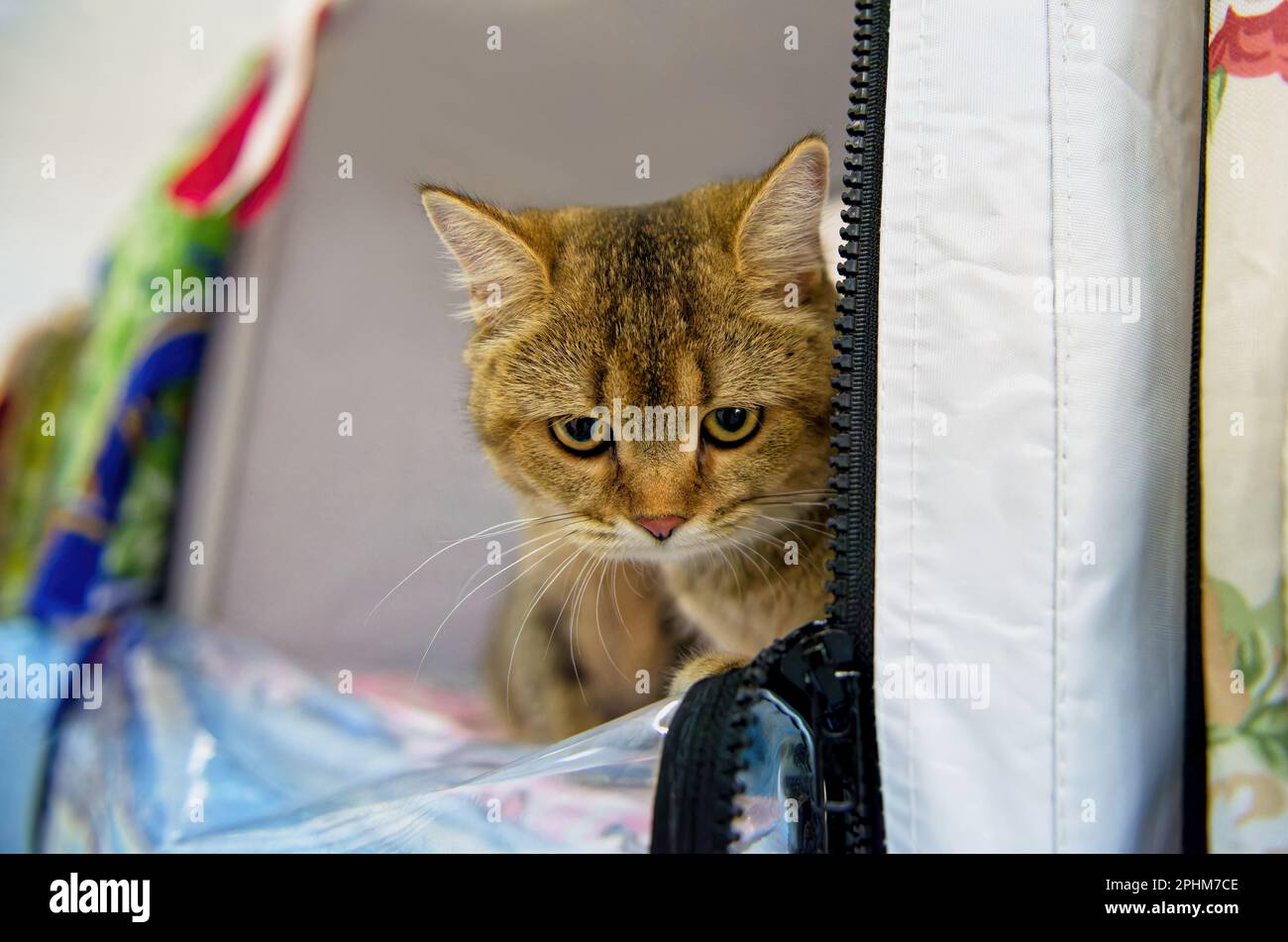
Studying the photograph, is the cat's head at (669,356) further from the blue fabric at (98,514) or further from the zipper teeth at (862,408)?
the blue fabric at (98,514)

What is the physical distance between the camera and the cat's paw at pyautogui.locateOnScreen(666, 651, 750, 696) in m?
0.81

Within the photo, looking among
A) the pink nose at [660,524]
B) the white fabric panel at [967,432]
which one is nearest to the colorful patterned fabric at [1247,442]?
the white fabric panel at [967,432]

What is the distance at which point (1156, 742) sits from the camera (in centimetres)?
61

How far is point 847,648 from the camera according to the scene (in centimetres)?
63

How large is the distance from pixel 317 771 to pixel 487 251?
0.63 m

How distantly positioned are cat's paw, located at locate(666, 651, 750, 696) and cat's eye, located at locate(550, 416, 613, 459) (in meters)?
0.23

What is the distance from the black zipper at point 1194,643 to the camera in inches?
24.9

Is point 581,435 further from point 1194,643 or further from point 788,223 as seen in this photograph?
point 1194,643

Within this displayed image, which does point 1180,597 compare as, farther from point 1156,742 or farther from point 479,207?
point 479,207

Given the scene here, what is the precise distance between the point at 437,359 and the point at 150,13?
58 centimetres

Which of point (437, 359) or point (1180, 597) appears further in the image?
point (437, 359)

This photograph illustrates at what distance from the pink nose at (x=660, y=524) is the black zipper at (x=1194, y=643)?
16.4 inches

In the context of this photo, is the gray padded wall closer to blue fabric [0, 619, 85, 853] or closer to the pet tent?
blue fabric [0, 619, 85, 853]
